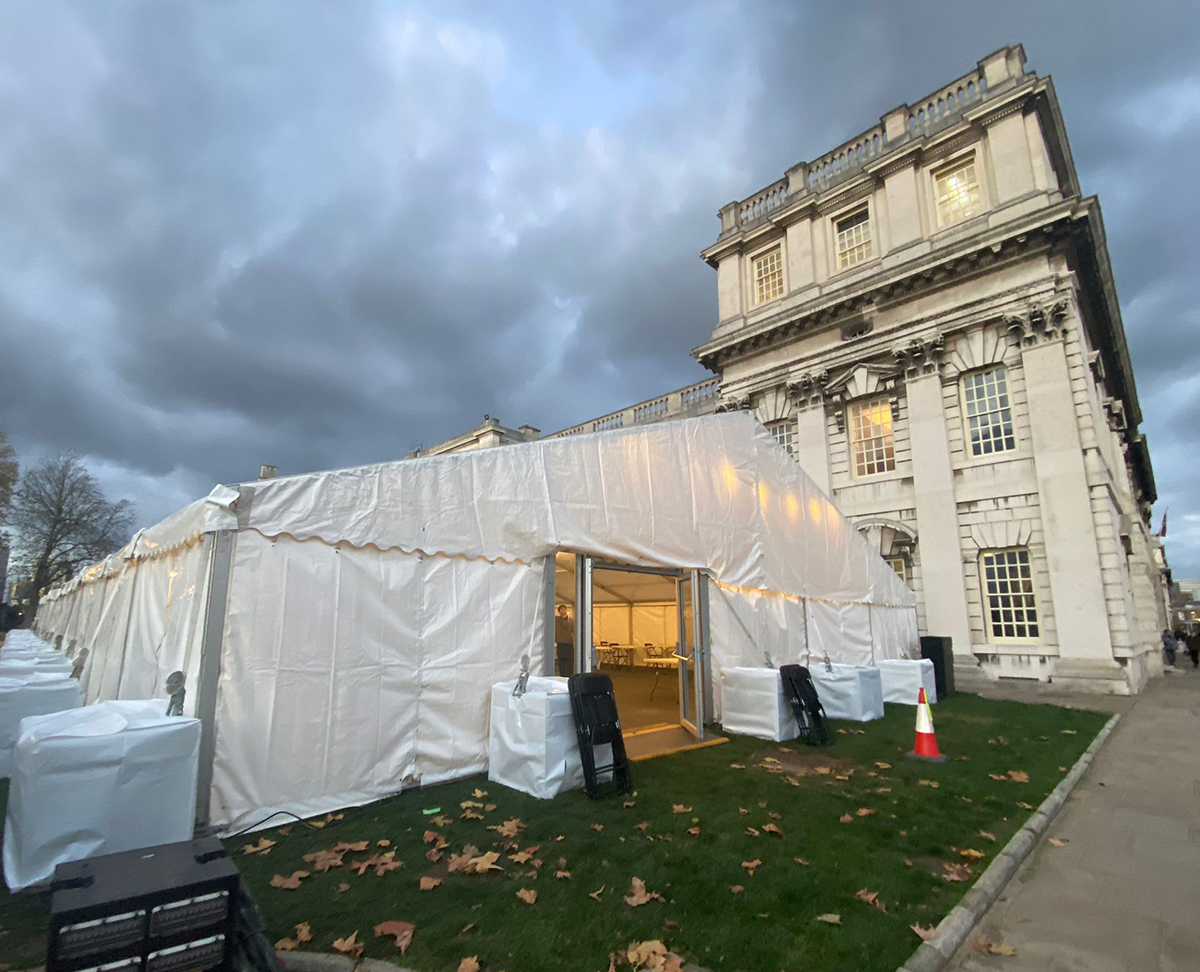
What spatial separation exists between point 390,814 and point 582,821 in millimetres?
1668

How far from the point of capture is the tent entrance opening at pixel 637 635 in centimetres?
783

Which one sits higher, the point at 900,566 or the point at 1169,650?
the point at 900,566

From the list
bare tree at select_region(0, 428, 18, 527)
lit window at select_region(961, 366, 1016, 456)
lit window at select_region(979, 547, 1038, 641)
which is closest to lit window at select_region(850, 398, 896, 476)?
lit window at select_region(961, 366, 1016, 456)

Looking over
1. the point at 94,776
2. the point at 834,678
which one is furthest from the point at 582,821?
the point at 834,678

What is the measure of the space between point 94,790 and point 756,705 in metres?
7.42

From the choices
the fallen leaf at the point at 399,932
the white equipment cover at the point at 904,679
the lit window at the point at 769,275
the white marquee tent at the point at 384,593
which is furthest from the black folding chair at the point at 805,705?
the lit window at the point at 769,275

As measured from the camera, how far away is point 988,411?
51.7 ft

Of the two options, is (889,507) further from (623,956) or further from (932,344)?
(623,956)

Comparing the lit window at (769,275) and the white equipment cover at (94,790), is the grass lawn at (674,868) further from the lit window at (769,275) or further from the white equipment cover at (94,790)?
the lit window at (769,275)

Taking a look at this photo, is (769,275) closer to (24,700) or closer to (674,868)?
(674,868)

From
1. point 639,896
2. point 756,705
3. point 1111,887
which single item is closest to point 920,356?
point 756,705

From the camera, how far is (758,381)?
2038 centimetres

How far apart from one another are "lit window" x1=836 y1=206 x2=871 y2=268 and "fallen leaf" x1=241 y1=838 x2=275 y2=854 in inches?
812

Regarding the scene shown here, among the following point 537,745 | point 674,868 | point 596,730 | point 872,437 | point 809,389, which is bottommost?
point 674,868
